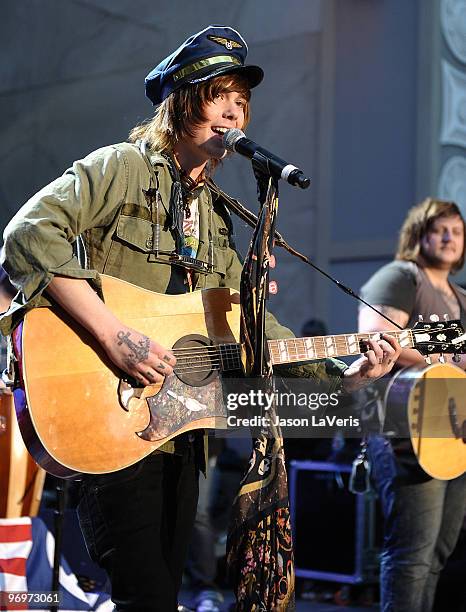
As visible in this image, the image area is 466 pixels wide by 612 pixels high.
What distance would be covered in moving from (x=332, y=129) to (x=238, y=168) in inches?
40.2

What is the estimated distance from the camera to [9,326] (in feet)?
7.27

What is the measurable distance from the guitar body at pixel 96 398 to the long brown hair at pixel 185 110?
1.51ft

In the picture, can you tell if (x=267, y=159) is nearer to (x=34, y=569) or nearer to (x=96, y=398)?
(x=96, y=398)

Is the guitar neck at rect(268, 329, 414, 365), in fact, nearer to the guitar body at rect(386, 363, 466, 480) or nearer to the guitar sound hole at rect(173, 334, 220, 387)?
the guitar sound hole at rect(173, 334, 220, 387)

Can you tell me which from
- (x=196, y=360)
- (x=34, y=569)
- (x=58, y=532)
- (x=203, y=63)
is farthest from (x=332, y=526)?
(x=203, y=63)

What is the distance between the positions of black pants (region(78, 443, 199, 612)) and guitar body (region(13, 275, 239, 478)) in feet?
0.19

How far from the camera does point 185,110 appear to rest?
7.99 feet

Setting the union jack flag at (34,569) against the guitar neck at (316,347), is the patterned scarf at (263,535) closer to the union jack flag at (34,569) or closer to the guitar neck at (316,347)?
the guitar neck at (316,347)

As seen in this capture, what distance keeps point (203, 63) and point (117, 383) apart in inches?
35.6

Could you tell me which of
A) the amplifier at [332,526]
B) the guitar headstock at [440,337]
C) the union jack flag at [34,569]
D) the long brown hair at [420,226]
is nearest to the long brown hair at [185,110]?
the guitar headstock at [440,337]

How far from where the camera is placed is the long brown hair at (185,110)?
7.91 ft

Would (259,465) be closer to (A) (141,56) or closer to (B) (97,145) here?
(B) (97,145)

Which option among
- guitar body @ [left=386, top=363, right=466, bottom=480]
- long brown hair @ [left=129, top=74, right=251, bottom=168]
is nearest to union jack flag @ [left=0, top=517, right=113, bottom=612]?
guitar body @ [left=386, top=363, right=466, bottom=480]

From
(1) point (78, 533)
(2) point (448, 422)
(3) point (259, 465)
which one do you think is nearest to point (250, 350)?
(3) point (259, 465)
